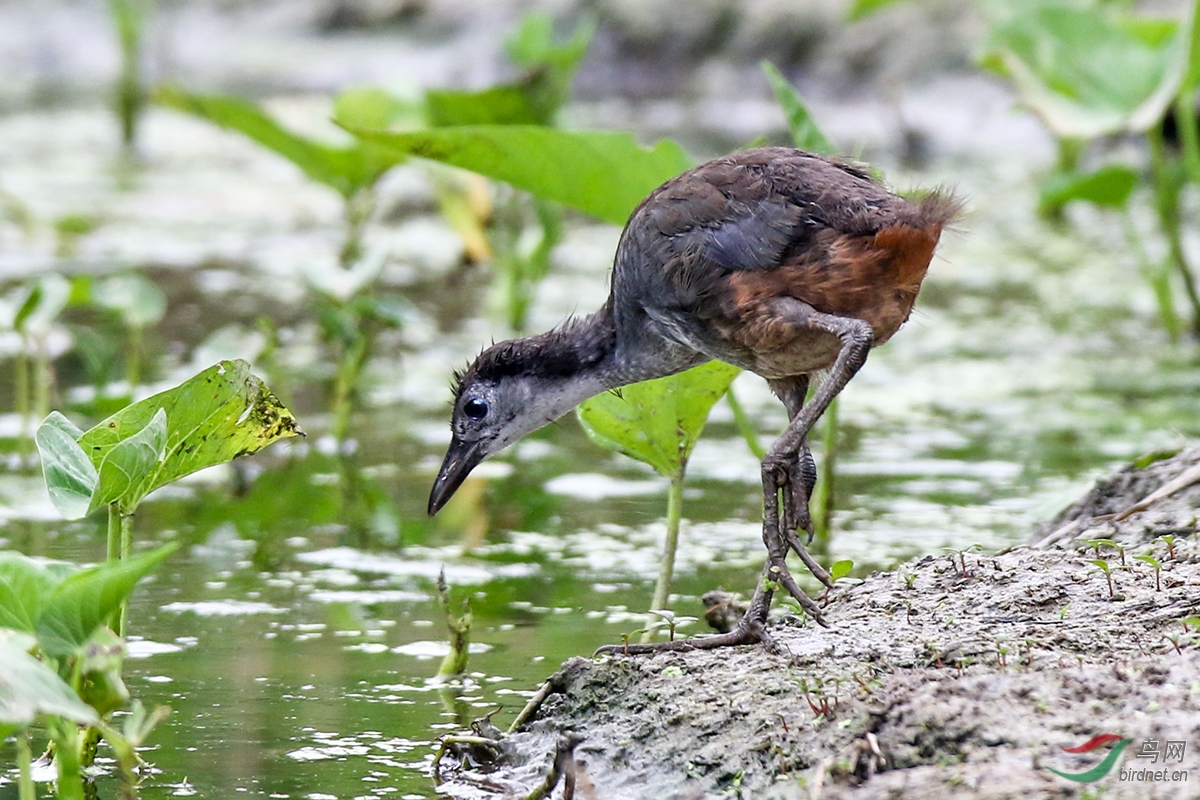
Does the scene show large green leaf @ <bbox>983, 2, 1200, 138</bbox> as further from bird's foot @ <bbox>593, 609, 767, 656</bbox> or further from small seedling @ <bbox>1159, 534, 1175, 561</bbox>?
bird's foot @ <bbox>593, 609, 767, 656</bbox>

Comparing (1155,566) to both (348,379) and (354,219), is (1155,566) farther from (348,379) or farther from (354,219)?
(354,219)

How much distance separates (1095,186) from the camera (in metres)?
6.59

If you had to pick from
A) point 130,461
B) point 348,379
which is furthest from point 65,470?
point 348,379

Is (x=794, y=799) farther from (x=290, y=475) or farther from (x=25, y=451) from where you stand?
(x=25, y=451)

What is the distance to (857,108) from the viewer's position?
13109 millimetres

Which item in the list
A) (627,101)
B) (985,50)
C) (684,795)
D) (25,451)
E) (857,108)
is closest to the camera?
(684,795)

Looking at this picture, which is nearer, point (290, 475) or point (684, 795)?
point (684, 795)

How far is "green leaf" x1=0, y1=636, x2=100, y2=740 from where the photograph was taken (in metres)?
2.49

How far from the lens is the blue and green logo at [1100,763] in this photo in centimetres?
259

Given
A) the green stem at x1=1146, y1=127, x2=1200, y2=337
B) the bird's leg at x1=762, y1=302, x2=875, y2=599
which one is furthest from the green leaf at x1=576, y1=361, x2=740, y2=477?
the green stem at x1=1146, y1=127, x2=1200, y2=337

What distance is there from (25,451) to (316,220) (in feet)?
15.2

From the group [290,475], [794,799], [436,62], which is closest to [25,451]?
[290,475]

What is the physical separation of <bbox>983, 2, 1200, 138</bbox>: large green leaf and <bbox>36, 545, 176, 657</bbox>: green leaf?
4.40 metres

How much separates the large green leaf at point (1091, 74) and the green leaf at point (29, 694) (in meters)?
4.61
